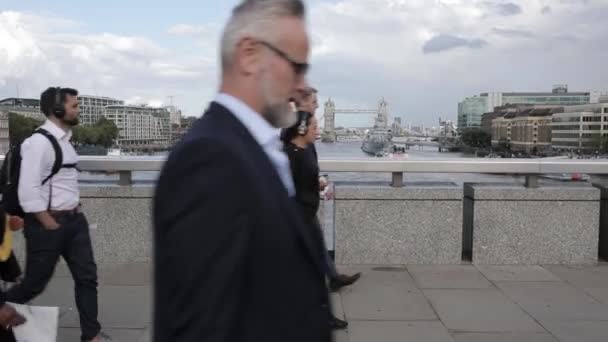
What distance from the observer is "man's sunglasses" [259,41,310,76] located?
1.55m

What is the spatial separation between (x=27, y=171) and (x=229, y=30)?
3.24 m

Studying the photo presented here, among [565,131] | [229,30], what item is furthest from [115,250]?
[565,131]

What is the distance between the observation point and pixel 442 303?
20.0ft

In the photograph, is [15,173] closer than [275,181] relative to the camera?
No

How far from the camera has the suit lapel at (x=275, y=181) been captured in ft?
4.75

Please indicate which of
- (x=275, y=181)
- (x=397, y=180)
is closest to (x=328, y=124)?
(x=397, y=180)

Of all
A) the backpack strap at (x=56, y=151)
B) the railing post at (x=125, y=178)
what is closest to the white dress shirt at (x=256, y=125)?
the backpack strap at (x=56, y=151)

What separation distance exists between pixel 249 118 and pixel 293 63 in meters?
0.19

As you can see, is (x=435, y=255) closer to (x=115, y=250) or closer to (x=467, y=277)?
(x=467, y=277)

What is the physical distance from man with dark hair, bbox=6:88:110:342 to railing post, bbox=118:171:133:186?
295 centimetres

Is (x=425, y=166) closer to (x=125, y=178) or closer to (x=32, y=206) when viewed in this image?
(x=125, y=178)

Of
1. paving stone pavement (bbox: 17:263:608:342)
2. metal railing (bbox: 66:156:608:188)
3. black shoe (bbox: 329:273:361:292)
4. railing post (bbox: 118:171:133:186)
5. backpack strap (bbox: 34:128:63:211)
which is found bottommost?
paving stone pavement (bbox: 17:263:608:342)

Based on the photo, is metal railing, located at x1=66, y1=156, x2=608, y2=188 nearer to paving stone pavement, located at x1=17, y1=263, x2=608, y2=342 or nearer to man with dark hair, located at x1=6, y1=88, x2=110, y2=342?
paving stone pavement, located at x1=17, y1=263, x2=608, y2=342

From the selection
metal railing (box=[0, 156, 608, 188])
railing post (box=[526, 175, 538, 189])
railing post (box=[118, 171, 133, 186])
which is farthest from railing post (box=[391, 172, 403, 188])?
railing post (box=[118, 171, 133, 186])
